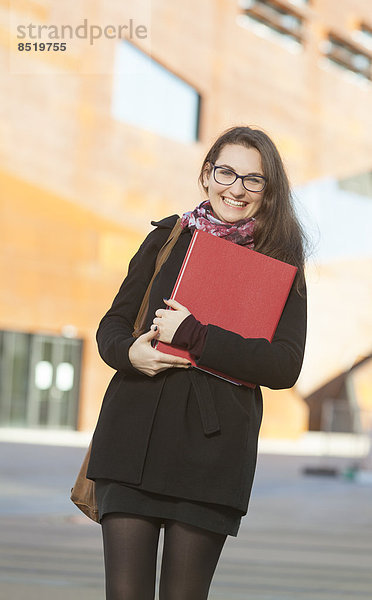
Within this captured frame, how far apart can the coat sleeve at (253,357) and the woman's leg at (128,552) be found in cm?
49

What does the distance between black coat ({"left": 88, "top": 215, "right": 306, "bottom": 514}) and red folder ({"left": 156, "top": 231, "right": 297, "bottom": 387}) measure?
0.08m

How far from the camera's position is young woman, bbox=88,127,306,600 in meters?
2.85

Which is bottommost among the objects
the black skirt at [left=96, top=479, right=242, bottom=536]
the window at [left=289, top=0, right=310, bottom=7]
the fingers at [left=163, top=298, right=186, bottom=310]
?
the window at [left=289, top=0, right=310, bottom=7]

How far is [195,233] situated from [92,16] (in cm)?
3054

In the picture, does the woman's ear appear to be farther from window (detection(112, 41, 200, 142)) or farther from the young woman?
window (detection(112, 41, 200, 142))

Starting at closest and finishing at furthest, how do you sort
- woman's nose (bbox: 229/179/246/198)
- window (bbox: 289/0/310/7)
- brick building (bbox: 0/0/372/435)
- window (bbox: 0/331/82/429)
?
woman's nose (bbox: 229/179/246/198), brick building (bbox: 0/0/372/435), window (bbox: 0/331/82/429), window (bbox: 289/0/310/7)

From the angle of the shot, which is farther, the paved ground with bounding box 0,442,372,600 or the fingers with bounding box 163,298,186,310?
the paved ground with bounding box 0,442,372,600

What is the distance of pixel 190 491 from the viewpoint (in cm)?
284

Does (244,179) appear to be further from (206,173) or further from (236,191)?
(206,173)

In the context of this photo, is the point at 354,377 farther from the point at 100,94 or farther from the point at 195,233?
the point at 195,233

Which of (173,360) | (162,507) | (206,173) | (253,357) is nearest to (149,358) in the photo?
(173,360)

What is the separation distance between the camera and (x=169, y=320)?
291cm

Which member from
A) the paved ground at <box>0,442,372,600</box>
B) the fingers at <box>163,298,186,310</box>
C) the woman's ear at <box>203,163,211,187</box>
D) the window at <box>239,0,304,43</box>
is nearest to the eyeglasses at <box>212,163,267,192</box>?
the woman's ear at <box>203,163,211,187</box>

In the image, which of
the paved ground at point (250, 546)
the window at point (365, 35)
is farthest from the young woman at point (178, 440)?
the window at point (365, 35)
